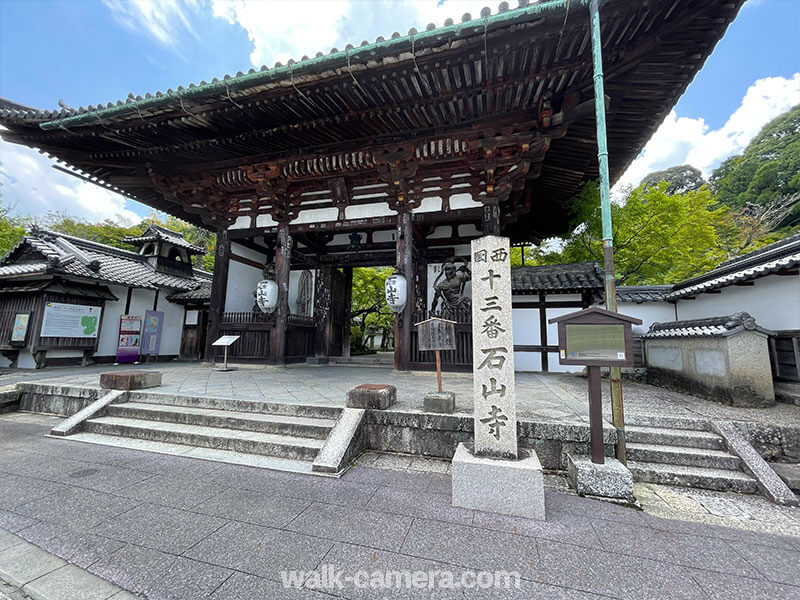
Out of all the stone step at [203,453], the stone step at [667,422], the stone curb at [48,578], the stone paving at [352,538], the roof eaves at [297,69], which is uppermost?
the roof eaves at [297,69]

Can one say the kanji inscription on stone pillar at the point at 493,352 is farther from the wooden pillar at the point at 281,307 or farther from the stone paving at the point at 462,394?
the wooden pillar at the point at 281,307

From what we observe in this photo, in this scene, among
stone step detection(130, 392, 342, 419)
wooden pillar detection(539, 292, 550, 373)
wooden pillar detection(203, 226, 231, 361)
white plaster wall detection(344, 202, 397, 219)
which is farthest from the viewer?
wooden pillar detection(539, 292, 550, 373)

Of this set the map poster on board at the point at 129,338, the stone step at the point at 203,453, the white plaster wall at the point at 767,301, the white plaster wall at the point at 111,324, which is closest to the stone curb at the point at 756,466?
the white plaster wall at the point at 767,301

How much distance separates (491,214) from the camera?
697 cm

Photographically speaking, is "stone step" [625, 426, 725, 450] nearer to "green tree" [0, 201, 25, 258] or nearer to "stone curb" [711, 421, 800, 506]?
"stone curb" [711, 421, 800, 506]

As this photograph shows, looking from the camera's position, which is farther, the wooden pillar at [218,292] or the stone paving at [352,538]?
the wooden pillar at [218,292]

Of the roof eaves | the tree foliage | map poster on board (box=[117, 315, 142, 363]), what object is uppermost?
the tree foliage

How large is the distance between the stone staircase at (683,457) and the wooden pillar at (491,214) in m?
4.51

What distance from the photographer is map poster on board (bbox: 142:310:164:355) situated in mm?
12352

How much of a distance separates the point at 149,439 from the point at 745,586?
5.84 meters

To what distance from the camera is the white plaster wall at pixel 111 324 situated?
11273mm

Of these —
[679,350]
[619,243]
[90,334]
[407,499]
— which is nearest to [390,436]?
[407,499]

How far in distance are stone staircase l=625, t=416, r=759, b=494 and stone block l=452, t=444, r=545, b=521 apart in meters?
1.41

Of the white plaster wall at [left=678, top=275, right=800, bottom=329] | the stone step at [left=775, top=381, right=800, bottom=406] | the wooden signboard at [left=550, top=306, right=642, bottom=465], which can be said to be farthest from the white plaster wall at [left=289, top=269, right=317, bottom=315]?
the stone step at [left=775, top=381, right=800, bottom=406]
